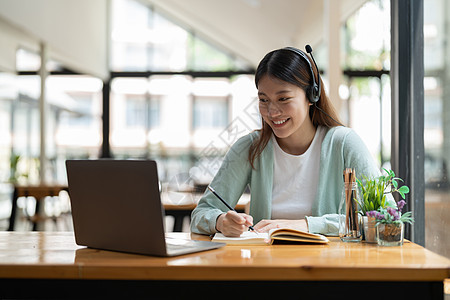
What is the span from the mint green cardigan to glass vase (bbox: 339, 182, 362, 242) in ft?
0.74

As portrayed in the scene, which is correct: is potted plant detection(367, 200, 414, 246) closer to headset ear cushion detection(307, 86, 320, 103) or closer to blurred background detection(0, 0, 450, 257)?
headset ear cushion detection(307, 86, 320, 103)

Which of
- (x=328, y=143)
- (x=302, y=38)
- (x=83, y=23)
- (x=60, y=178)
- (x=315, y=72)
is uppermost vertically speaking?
(x=83, y=23)

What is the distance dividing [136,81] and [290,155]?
7.42 m

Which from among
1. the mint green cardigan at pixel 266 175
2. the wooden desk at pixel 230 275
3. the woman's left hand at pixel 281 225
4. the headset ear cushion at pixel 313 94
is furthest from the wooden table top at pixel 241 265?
the headset ear cushion at pixel 313 94

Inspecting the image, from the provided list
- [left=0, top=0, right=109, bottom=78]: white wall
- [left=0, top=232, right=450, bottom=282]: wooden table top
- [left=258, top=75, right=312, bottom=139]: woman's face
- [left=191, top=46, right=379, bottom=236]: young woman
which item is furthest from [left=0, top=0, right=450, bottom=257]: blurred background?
[left=0, top=232, right=450, bottom=282]: wooden table top

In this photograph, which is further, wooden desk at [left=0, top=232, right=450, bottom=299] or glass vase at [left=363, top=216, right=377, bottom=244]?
glass vase at [left=363, top=216, right=377, bottom=244]

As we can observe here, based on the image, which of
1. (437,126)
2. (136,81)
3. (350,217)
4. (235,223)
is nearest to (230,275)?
(235,223)

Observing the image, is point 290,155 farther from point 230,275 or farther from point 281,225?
point 230,275

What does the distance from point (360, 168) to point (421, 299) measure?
0.75m

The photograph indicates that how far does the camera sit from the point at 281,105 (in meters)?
1.74

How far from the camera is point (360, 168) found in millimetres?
1701

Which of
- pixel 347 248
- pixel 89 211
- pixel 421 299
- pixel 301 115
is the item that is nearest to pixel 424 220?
pixel 301 115

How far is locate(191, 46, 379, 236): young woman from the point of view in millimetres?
1733

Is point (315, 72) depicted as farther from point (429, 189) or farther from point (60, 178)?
point (60, 178)
